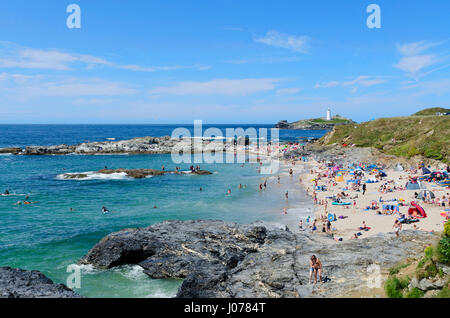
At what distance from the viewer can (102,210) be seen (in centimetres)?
3372

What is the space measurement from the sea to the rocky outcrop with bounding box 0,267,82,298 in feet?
8.81

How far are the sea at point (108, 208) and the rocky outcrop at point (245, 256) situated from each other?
3.94ft

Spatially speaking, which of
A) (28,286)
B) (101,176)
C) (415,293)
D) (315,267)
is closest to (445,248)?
(415,293)

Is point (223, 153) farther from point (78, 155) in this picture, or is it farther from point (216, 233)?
point (216, 233)

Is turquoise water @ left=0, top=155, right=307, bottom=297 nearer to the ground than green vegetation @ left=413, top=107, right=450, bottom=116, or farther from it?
nearer to the ground

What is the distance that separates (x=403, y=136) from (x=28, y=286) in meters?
71.1

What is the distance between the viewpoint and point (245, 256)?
18609 mm

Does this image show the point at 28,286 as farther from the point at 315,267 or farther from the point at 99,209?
the point at 99,209

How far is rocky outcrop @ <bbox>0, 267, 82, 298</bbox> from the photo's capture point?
517 inches

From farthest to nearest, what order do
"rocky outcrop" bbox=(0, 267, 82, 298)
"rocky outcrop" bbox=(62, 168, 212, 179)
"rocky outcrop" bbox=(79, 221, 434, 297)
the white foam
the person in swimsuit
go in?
"rocky outcrop" bbox=(62, 168, 212, 179), the white foam, "rocky outcrop" bbox=(79, 221, 434, 297), the person in swimsuit, "rocky outcrop" bbox=(0, 267, 82, 298)

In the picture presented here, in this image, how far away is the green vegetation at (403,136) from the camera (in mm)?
54469

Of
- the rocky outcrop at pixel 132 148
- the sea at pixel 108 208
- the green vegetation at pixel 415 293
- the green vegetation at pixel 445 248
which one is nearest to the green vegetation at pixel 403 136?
the sea at pixel 108 208

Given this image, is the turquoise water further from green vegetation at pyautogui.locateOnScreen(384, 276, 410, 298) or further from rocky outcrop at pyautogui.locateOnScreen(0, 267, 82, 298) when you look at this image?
green vegetation at pyautogui.locateOnScreen(384, 276, 410, 298)

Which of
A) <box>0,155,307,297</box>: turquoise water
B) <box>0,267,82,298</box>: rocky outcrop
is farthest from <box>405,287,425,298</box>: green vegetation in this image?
<box>0,267,82,298</box>: rocky outcrop
